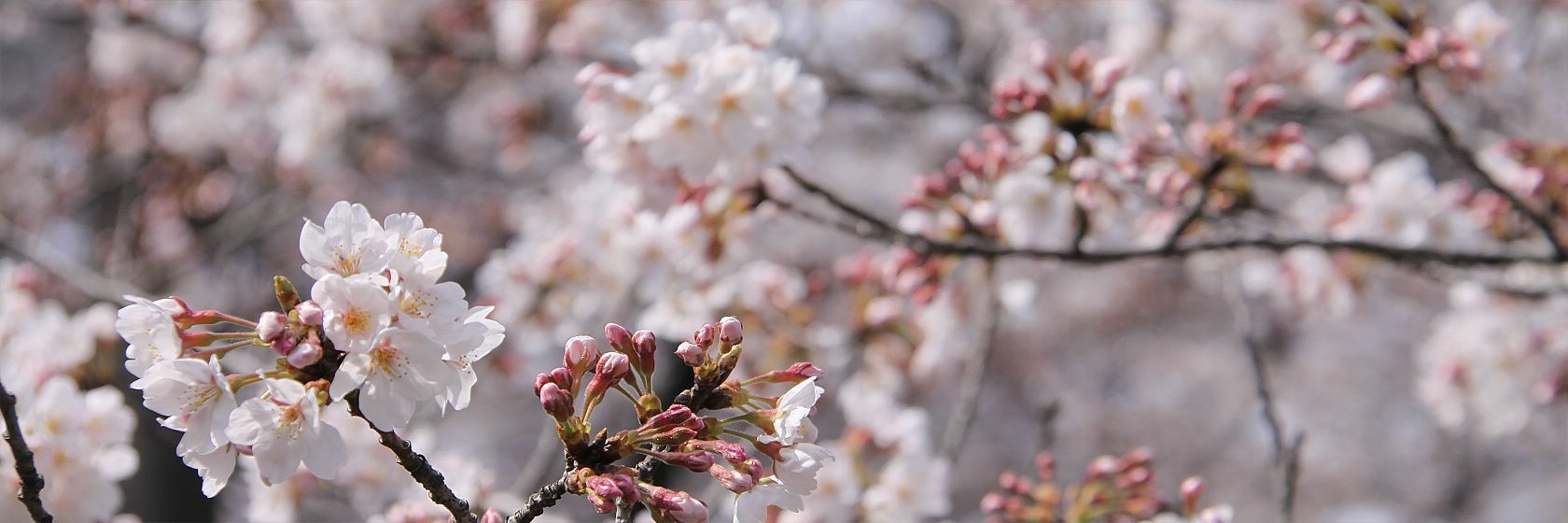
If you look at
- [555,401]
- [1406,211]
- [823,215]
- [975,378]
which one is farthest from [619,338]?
[1406,211]

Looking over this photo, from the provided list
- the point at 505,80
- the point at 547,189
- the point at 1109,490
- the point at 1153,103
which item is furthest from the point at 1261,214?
the point at 505,80

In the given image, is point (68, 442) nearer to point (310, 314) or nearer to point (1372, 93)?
point (310, 314)

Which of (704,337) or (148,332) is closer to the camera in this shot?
(148,332)

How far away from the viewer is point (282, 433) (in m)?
1.21

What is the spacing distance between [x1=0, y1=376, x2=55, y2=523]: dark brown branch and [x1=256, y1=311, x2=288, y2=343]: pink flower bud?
1.44 feet

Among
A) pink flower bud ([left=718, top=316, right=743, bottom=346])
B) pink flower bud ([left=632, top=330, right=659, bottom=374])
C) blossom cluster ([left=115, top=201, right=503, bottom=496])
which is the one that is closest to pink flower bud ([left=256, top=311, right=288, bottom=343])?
blossom cluster ([left=115, top=201, right=503, bottom=496])

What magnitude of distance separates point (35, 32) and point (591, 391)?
855 cm

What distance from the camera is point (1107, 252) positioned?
2.31 metres

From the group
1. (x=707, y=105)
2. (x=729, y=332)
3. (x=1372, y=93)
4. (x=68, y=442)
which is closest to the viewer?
(x=729, y=332)

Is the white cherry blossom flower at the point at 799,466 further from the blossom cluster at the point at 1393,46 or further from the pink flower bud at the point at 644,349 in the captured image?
the blossom cluster at the point at 1393,46

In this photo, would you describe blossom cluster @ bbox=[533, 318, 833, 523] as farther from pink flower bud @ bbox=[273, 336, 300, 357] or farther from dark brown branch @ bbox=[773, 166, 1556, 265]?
dark brown branch @ bbox=[773, 166, 1556, 265]

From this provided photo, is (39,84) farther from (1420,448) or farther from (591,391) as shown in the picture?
(1420,448)

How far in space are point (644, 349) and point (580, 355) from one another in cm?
8

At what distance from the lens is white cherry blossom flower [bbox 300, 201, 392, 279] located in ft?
4.01
